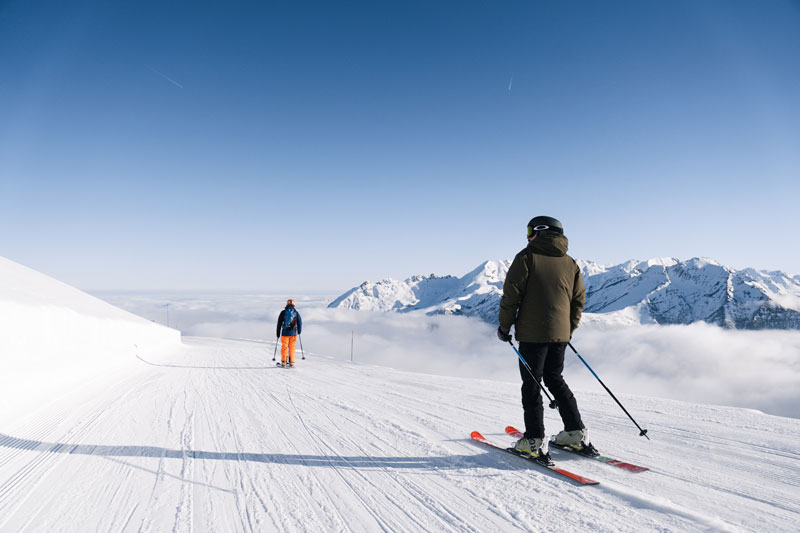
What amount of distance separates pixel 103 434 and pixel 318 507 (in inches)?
137

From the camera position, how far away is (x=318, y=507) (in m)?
2.89

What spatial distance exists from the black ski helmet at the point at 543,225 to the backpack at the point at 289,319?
10.2m

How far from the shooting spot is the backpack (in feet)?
41.2

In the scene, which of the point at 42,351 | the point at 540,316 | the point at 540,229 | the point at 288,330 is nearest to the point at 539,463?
the point at 540,316

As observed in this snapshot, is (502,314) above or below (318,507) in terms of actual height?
above

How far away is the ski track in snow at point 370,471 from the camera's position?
2691mm

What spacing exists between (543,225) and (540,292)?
27.4 inches

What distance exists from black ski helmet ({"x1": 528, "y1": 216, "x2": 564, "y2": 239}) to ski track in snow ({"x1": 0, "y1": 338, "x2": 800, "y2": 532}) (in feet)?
7.57

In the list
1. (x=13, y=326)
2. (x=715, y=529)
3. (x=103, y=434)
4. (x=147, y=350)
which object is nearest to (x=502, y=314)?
(x=715, y=529)

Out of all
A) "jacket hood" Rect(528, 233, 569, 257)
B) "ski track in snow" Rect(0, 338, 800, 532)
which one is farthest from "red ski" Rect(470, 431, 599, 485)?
"jacket hood" Rect(528, 233, 569, 257)

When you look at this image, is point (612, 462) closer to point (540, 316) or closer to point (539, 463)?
point (539, 463)

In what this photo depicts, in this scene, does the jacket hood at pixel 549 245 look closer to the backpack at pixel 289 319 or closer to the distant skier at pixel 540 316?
the distant skier at pixel 540 316

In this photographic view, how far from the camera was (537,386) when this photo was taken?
372 centimetres

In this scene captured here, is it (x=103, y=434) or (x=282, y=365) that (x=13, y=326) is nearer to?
(x=103, y=434)
